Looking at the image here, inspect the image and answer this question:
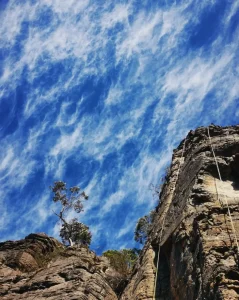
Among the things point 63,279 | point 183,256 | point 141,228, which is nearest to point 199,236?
point 183,256

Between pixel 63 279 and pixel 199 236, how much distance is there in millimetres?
7497

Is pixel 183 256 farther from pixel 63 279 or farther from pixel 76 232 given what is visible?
pixel 76 232

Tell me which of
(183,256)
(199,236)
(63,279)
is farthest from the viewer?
(63,279)

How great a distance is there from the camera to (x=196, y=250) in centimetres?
993

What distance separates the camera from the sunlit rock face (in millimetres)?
8562

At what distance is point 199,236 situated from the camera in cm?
997

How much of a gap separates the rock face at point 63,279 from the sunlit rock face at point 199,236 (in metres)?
1.58

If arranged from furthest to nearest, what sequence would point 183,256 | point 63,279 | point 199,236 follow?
point 63,279 → point 183,256 → point 199,236

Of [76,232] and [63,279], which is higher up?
[76,232]

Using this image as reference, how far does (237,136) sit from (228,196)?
4.78 meters

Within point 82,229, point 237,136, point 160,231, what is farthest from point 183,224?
point 82,229

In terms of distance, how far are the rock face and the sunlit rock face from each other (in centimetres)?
158

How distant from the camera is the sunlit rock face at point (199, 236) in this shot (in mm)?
8562

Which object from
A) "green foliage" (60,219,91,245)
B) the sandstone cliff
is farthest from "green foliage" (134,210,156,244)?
the sandstone cliff
